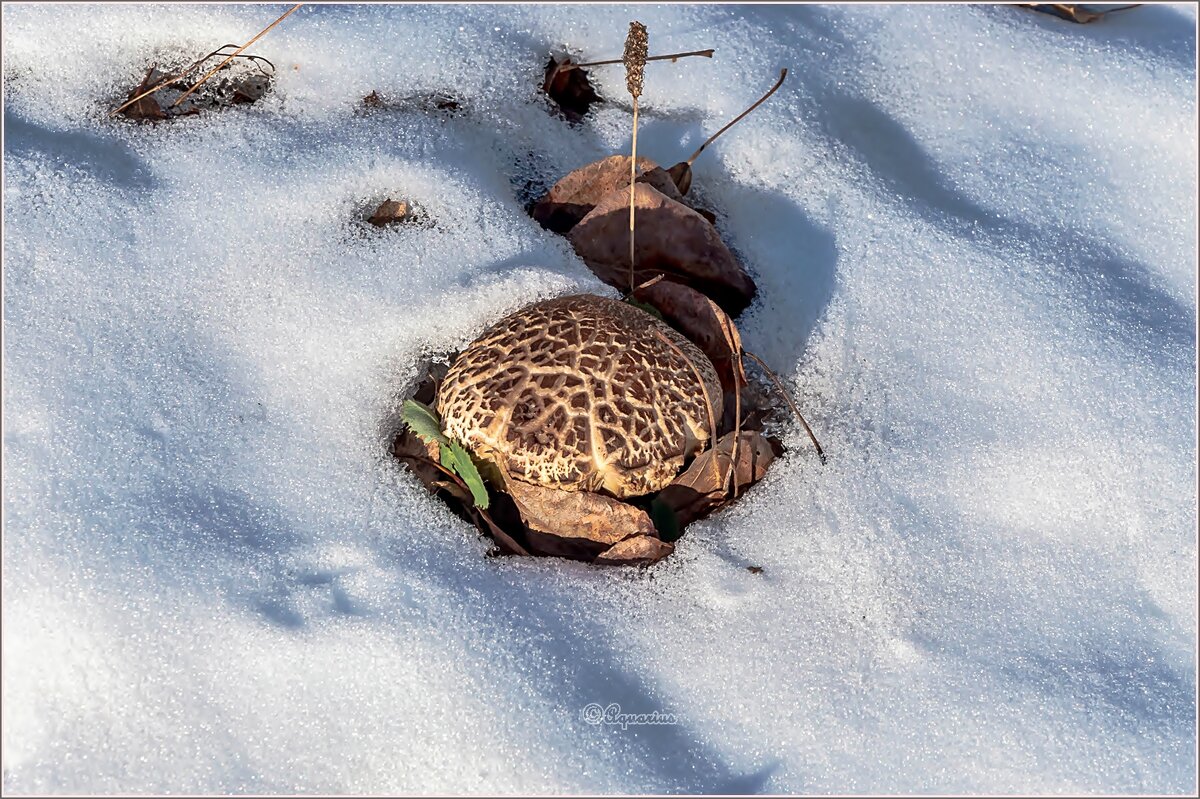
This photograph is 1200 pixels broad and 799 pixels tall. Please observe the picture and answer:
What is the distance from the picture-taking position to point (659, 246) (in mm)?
2701

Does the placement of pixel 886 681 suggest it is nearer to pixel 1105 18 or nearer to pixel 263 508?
pixel 263 508

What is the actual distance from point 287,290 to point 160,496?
0.67 metres

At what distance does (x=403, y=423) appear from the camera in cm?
246

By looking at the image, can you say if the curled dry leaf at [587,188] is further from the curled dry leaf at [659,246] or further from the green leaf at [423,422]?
the green leaf at [423,422]

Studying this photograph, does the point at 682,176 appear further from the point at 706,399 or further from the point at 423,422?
the point at 423,422

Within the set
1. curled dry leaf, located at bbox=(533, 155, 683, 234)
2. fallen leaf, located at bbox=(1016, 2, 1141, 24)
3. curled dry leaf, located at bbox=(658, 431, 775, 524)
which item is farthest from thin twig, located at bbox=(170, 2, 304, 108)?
fallen leaf, located at bbox=(1016, 2, 1141, 24)

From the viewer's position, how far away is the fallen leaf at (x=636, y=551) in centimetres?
228

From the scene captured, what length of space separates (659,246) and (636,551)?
93 cm

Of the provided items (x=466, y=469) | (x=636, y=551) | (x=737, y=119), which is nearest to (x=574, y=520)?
(x=636, y=551)

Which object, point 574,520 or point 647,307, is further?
point 647,307

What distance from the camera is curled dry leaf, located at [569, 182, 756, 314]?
268 cm

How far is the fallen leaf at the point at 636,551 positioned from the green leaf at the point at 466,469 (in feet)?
1.11

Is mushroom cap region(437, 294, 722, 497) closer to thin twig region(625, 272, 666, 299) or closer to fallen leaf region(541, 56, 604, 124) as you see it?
thin twig region(625, 272, 666, 299)

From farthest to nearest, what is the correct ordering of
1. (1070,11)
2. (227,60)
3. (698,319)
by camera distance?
(1070,11)
(227,60)
(698,319)
